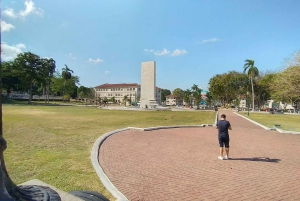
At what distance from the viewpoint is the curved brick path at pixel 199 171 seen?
451 cm

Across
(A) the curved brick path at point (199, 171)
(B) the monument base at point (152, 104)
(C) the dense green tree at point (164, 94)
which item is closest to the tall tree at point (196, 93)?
(B) the monument base at point (152, 104)

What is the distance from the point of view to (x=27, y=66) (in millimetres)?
51125

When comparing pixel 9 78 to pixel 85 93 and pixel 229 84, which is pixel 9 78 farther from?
pixel 229 84

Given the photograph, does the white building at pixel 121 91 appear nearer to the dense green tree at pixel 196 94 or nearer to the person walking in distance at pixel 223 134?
the dense green tree at pixel 196 94

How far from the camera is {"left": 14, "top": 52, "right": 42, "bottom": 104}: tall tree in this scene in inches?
1983

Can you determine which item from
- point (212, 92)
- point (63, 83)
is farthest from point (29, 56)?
point (212, 92)

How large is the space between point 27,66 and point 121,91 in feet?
203

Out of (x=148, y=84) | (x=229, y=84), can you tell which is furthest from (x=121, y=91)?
(x=229, y=84)

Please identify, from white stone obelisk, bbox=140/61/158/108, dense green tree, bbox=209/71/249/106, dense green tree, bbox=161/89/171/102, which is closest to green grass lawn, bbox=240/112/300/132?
white stone obelisk, bbox=140/61/158/108

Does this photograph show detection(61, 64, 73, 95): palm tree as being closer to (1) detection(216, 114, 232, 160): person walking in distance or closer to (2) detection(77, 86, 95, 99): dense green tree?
(2) detection(77, 86, 95, 99): dense green tree

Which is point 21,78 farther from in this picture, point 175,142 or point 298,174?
point 298,174

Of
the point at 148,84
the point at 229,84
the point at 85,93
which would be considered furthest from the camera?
the point at 85,93

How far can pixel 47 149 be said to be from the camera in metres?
7.69

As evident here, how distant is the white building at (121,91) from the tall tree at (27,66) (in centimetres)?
5196
